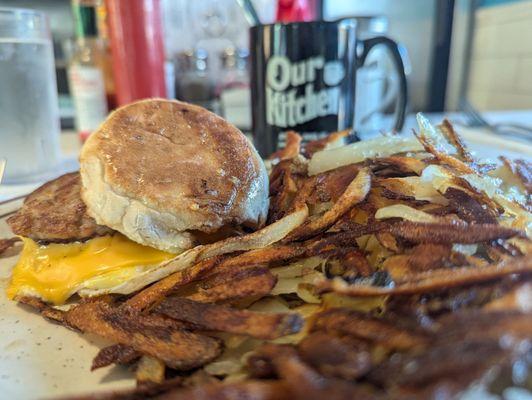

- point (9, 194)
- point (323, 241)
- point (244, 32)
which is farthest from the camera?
point (244, 32)

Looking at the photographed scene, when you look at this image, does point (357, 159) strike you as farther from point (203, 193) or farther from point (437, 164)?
point (203, 193)

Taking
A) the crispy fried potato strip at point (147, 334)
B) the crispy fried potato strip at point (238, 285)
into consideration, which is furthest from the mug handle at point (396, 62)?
the crispy fried potato strip at point (147, 334)

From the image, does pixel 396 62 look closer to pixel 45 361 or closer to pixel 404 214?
pixel 404 214

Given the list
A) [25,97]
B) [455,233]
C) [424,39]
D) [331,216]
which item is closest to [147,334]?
[331,216]

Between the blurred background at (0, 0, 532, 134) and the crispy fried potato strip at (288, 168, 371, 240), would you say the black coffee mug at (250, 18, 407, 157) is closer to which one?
the crispy fried potato strip at (288, 168, 371, 240)

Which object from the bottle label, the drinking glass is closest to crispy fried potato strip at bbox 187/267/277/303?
the drinking glass

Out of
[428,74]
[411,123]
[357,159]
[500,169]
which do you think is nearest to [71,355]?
[357,159]
